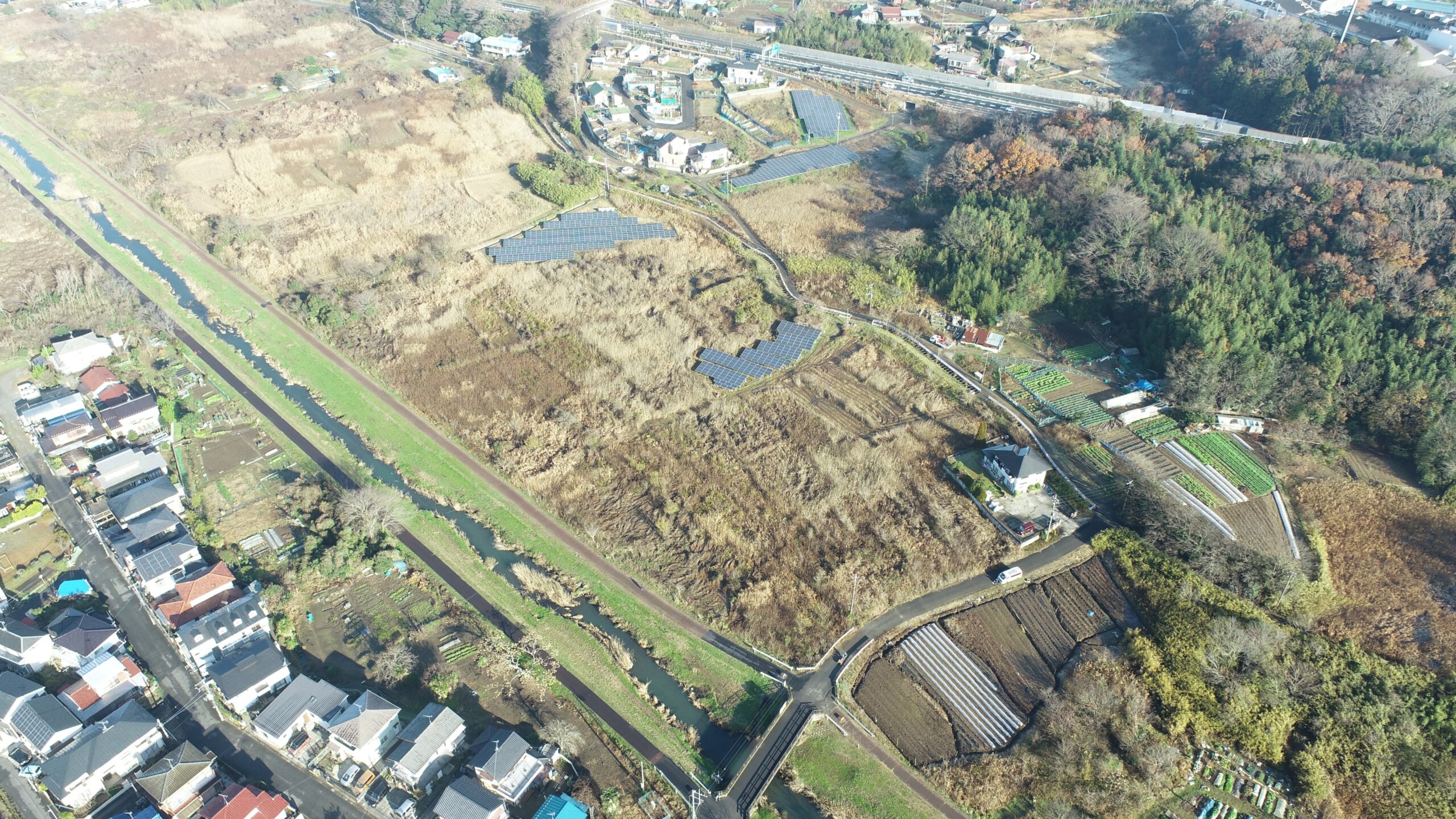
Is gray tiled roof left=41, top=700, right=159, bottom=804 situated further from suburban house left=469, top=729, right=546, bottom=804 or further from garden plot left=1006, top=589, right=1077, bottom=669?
garden plot left=1006, top=589, right=1077, bottom=669

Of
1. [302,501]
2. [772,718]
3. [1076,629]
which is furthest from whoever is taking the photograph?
[302,501]

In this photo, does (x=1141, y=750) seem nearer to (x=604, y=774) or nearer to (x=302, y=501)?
(x=604, y=774)

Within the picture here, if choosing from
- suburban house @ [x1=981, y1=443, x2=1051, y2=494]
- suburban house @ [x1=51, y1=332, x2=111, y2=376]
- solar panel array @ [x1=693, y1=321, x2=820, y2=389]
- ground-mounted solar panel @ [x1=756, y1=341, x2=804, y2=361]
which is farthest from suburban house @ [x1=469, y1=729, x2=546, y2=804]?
suburban house @ [x1=51, y1=332, x2=111, y2=376]

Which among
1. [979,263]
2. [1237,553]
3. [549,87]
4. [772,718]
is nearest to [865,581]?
[772,718]

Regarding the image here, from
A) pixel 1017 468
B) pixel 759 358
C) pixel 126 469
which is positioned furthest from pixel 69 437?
pixel 1017 468

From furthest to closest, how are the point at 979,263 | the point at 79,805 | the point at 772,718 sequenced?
the point at 979,263, the point at 772,718, the point at 79,805

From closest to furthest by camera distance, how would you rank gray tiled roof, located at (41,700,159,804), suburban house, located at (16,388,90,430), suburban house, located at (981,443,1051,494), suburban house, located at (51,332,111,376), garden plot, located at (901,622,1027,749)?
gray tiled roof, located at (41,700,159,804) < garden plot, located at (901,622,1027,749) < suburban house, located at (981,443,1051,494) < suburban house, located at (16,388,90,430) < suburban house, located at (51,332,111,376)

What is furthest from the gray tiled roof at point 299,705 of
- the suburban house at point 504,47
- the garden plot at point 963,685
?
the suburban house at point 504,47
